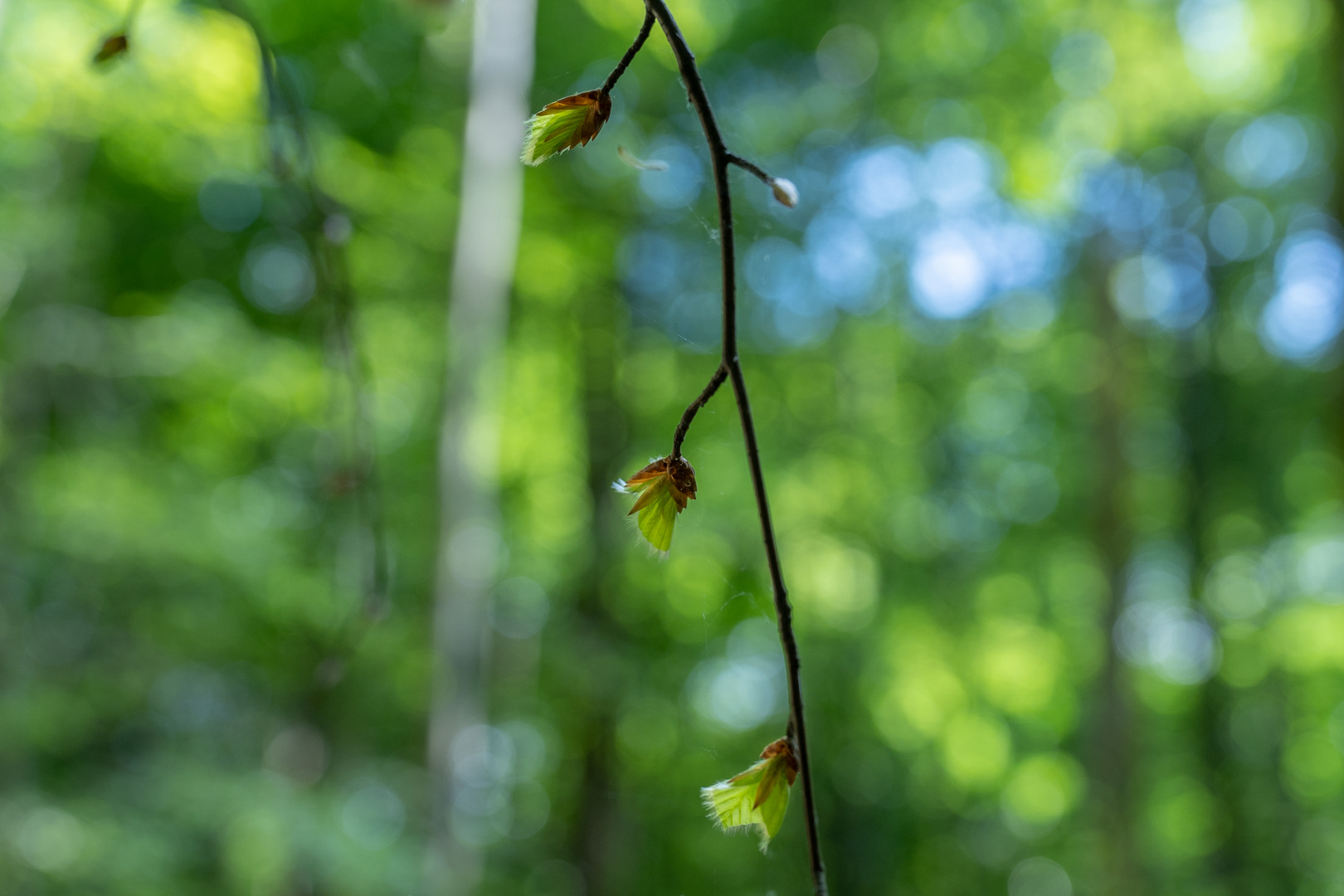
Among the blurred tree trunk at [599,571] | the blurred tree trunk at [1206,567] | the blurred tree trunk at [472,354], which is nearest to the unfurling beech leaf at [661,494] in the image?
the blurred tree trunk at [472,354]

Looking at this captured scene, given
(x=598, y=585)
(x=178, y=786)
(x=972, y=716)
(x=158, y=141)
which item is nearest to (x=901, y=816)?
(x=972, y=716)

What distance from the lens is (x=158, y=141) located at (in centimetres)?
318

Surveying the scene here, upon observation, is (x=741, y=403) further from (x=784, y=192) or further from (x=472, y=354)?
(x=472, y=354)

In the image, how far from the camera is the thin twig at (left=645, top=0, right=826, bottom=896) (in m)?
0.23

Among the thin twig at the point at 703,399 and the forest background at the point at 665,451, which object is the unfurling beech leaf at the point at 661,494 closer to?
the thin twig at the point at 703,399

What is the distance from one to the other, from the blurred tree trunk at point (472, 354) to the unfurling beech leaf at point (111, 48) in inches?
75.0

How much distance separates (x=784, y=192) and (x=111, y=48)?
1.19 ft

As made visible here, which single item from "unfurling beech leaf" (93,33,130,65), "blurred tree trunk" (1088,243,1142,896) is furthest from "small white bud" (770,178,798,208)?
"blurred tree trunk" (1088,243,1142,896)

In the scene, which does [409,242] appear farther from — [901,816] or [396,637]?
[901,816]

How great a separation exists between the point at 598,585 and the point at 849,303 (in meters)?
1.72

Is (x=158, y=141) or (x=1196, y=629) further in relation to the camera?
(x=1196, y=629)

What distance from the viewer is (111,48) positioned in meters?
0.45

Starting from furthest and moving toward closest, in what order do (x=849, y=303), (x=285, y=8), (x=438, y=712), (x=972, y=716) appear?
1. (x=972, y=716)
2. (x=849, y=303)
3. (x=285, y=8)
4. (x=438, y=712)

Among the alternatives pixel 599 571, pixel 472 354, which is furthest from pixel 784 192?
pixel 599 571
